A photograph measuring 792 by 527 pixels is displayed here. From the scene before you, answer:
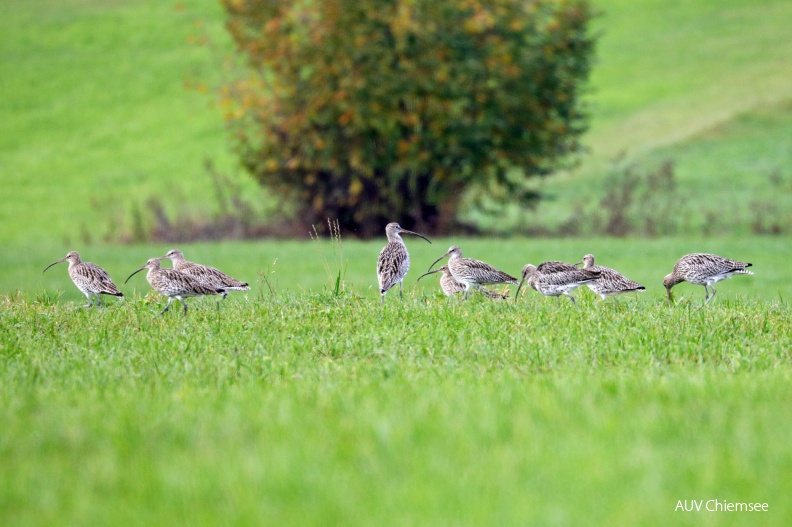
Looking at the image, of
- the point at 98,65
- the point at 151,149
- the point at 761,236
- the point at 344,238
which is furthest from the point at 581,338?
the point at 98,65

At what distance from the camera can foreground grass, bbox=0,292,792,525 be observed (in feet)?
17.6

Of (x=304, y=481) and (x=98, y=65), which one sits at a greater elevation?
(x=98, y=65)

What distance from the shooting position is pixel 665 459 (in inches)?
235

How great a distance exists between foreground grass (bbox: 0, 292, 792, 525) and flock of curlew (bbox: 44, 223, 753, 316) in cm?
73

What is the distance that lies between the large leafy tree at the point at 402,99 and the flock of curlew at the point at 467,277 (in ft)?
54.9

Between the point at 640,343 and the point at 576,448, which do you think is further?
the point at 640,343

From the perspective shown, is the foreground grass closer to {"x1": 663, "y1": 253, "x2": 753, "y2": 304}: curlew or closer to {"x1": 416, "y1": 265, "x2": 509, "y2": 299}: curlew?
{"x1": 663, "y1": 253, "x2": 753, "y2": 304}: curlew

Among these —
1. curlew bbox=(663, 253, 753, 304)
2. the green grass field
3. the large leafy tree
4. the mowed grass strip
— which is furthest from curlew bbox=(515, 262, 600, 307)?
the large leafy tree

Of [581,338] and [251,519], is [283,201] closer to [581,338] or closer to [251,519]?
[581,338]

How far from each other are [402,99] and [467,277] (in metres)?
18.1

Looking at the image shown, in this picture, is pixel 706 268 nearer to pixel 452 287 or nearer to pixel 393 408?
pixel 452 287

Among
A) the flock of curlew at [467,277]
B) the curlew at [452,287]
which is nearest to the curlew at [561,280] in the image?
the flock of curlew at [467,277]

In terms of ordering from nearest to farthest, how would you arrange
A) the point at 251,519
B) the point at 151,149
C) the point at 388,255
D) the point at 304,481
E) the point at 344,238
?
the point at 251,519
the point at 304,481
the point at 388,255
the point at 344,238
the point at 151,149

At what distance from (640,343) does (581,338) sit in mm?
563
